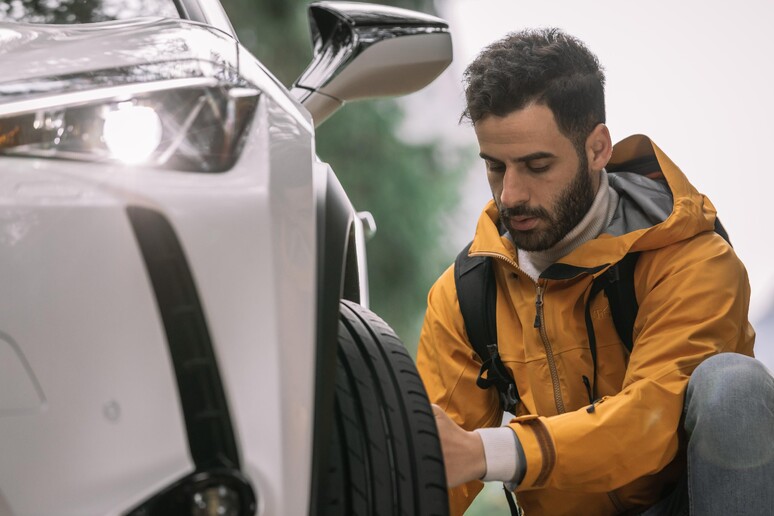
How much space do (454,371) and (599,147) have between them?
21.5 inches

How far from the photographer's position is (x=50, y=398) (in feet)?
3.00

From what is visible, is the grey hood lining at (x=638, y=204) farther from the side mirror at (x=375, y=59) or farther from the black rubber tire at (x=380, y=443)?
the black rubber tire at (x=380, y=443)

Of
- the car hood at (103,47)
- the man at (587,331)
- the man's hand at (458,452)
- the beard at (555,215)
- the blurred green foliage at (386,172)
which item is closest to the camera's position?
the car hood at (103,47)

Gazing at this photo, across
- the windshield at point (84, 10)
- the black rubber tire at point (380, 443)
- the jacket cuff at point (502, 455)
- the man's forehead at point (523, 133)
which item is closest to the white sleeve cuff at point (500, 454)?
the jacket cuff at point (502, 455)

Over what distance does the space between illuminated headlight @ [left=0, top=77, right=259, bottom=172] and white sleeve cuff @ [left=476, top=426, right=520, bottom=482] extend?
2.24 ft

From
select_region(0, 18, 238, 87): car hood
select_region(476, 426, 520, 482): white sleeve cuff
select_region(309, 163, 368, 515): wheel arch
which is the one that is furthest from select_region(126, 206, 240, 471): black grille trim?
select_region(476, 426, 520, 482): white sleeve cuff

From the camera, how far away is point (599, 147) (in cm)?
192

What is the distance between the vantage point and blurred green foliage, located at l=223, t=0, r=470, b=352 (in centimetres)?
751

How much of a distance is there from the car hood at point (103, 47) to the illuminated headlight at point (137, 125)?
50 millimetres

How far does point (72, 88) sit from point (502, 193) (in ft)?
3.25

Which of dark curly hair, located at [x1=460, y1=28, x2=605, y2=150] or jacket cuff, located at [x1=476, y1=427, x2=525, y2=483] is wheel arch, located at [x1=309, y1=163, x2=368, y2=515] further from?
dark curly hair, located at [x1=460, y1=28, x2=605, y2=150]

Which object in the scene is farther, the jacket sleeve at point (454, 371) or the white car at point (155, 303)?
the jacket sleeve at point (454, 371)

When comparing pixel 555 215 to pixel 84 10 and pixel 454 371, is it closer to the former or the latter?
pixel 454 371

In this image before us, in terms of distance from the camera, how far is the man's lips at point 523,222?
1.80 meters
